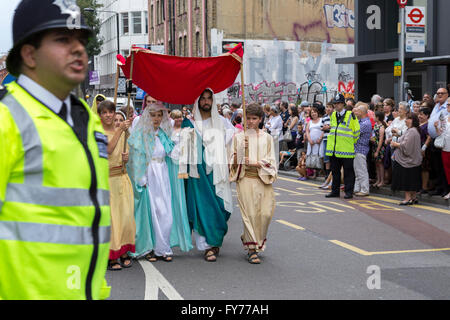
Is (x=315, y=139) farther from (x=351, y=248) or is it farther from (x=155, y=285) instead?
(x=155, y=285)

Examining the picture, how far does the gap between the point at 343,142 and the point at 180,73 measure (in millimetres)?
6042

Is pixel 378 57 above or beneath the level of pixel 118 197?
above

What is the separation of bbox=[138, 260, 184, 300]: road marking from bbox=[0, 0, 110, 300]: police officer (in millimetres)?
3523

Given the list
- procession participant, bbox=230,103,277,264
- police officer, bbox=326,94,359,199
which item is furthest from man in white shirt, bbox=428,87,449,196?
procession participant, bbox=230,103,277,264

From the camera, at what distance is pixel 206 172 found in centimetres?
753

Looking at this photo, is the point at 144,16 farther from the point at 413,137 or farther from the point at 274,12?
the point at 413,137

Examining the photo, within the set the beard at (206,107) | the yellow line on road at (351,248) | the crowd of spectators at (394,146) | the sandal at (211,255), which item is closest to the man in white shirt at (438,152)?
the crowd of spectators at (394,146)

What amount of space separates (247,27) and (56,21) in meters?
37.3

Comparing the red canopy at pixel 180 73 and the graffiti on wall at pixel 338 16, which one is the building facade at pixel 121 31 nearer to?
the graffiti on wall at pixel 338 16

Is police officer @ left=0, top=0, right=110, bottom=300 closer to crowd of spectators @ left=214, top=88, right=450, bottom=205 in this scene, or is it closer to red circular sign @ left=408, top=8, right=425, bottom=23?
crowd of spectators @ left=214, top=88, right=450, bottom=205

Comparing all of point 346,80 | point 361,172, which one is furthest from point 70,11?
point 346,80

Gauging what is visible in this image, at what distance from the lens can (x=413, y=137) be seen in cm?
1162

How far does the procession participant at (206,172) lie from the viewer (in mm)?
7438

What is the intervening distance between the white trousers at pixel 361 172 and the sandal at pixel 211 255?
6578 millimetres
